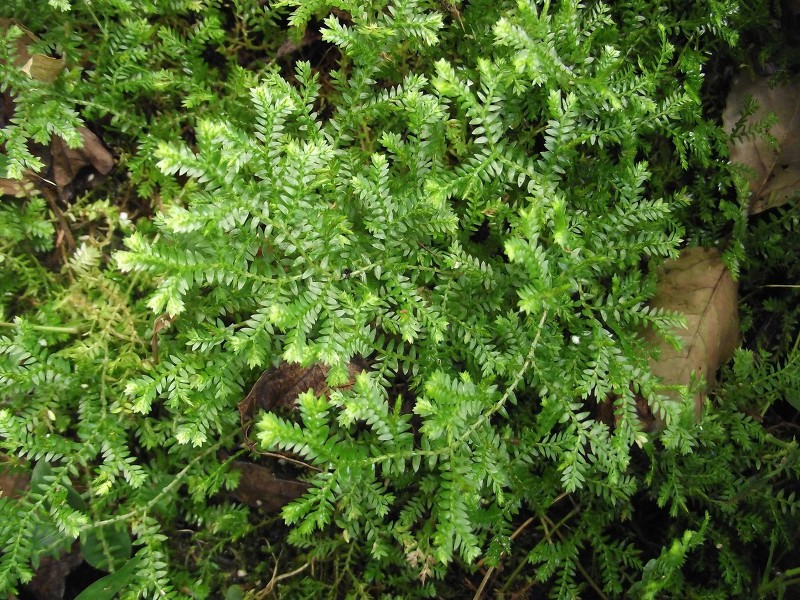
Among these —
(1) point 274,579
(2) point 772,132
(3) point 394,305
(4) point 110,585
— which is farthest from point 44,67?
(2) point 772,132

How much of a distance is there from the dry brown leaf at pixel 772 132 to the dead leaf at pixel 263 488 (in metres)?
2.75

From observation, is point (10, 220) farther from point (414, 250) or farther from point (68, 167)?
point (414, 250)

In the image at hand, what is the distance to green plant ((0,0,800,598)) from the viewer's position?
2332 mm

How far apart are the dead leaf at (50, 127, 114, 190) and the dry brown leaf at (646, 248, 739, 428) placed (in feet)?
9.66

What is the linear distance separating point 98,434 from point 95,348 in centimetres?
41

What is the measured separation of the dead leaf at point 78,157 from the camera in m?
2.99

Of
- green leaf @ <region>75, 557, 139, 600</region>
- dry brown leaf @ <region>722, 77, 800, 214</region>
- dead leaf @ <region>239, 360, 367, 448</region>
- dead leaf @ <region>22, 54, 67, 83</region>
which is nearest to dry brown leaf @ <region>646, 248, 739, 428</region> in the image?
dry brown leaf @ <region>722, 77, 800, 214</region>

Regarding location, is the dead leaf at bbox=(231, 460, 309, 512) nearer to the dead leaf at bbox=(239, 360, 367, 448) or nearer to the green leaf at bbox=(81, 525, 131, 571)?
the dead leaf at bbox=(239, 360, 367, 448)

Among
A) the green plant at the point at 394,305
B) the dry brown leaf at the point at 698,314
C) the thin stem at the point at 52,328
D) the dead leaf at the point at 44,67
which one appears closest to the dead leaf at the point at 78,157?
the green plant at the point at 394,305

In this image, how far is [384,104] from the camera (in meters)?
2.65

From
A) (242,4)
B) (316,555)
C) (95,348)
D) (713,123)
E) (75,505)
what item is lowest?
(316,555)

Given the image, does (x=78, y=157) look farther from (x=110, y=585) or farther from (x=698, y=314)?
(x=698, y=314)

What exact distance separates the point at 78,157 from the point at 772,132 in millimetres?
3612

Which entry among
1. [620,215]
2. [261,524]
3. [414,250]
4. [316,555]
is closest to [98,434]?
[261,524]
